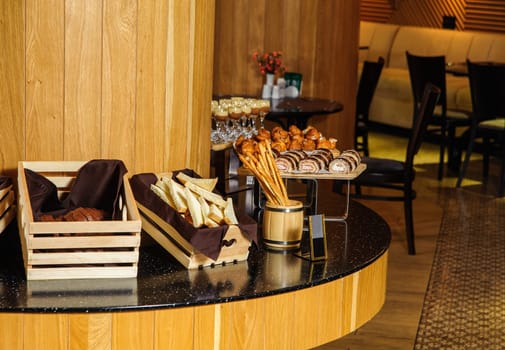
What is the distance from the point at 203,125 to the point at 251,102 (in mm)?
978

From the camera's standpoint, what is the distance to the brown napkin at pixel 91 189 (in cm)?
240

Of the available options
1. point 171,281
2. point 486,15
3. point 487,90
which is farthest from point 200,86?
point 486,15

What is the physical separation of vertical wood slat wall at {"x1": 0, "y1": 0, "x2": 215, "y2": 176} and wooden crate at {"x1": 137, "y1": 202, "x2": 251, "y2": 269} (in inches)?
9.7

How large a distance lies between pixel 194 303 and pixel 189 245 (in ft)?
0.76

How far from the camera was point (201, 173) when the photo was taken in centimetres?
285

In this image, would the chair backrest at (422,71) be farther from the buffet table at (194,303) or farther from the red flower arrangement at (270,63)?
the buffet table at (194,303)

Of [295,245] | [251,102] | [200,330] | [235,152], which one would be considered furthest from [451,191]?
[200,330]

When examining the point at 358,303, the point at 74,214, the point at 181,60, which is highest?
the point at 181,60

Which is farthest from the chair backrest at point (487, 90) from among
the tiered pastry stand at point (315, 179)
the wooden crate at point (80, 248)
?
the wooden crate at point (80, 248)

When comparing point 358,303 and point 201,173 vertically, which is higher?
point 201,173

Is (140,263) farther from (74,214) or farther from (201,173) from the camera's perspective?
(201,173)

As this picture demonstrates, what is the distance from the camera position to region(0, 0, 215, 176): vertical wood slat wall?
2391 mm

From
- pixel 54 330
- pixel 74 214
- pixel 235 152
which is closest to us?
pixel 54 330

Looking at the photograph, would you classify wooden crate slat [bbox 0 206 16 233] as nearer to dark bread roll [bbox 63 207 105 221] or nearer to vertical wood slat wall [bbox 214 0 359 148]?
dark bread roll [bbox 63 207 105 221]
